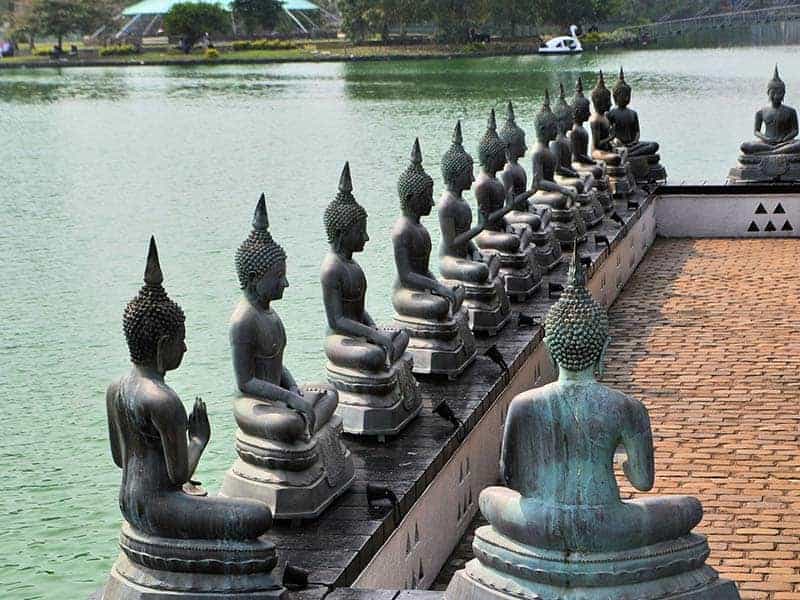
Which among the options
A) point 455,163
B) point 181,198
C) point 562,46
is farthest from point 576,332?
point 562,46

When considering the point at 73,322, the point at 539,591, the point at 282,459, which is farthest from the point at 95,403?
the point at 539,591

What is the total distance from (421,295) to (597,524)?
4109 millimetres

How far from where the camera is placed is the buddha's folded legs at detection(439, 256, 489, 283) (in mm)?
10945

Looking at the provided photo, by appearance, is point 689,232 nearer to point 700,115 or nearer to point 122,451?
point 122,451

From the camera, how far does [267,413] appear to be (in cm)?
745

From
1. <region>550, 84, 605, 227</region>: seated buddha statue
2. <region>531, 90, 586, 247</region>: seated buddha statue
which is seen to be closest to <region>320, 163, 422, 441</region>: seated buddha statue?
<region>531, 90, 586, 247</region>: seated buddha statue

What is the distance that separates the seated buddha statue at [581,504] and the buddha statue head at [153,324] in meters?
1.23

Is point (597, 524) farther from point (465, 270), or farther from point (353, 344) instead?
point (465, 270)

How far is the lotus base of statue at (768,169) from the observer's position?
1844 cm

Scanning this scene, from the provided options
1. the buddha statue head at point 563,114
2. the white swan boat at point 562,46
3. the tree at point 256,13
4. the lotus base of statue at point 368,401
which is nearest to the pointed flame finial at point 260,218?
the lotus base of statue at point 368,401

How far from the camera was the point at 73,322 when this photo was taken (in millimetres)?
16125

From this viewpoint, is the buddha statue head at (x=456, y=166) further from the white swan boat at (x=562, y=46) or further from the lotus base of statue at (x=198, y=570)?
the white swan boat at (x=562, y=46)

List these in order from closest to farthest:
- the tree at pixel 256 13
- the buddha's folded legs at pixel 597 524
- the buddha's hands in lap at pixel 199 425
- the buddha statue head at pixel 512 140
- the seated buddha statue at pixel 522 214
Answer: the buddha's folded legs at pixel 597 524 → the buddha's hands in lap at pixel 199 425 → the seated buddha statue at pixel 522 214 → the buddha statue head at pixel 512 140 → the tree at pixel 256 13

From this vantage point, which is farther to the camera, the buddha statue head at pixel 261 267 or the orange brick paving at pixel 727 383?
the orange brick paving at pixel 727 383
